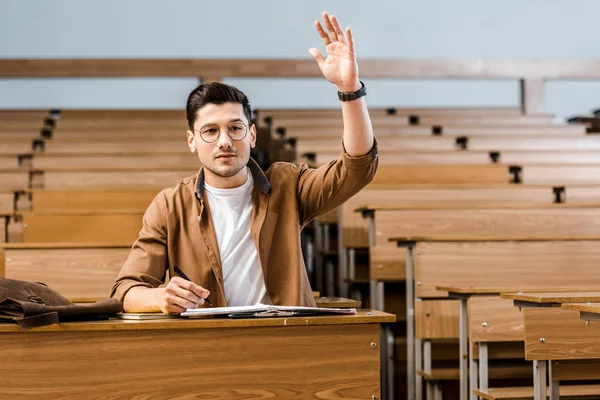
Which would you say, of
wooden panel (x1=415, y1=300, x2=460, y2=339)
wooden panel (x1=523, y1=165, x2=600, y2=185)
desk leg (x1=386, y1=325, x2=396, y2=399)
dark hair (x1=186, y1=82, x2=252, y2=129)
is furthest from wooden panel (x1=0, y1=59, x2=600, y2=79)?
dark hair (x1=186, y1=82, x2=252, y2=129)

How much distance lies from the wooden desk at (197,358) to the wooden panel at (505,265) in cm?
86

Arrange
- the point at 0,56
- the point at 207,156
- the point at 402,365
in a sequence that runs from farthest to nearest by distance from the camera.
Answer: the point at 0,56 → the point at 402,365 → the point at 207,156

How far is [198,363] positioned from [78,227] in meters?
1.16

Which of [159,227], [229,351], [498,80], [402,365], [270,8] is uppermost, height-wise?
[270,8]

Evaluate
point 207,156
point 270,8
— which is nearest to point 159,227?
point 207,156

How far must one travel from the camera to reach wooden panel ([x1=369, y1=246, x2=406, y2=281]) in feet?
6.47

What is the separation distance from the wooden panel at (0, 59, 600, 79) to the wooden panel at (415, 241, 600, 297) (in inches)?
67.1

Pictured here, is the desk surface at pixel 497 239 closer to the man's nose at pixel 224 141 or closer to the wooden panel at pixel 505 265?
the wooden panel at pixel 505 265

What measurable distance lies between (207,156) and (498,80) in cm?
264

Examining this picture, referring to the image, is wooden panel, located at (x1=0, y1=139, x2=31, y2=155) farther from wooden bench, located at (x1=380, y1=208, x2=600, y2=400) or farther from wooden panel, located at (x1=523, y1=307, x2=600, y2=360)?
wooden panel, located at (x1=523, y1=307, x2=600, y2=360)

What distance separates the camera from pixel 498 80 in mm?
3656

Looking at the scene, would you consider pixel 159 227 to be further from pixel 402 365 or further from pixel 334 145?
pixel 334 145

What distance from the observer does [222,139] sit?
117 cm

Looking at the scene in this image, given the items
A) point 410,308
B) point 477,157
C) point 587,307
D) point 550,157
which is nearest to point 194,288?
point 587,307
